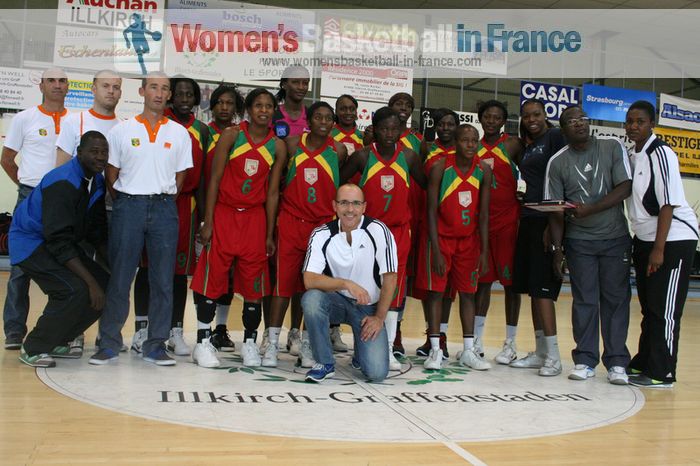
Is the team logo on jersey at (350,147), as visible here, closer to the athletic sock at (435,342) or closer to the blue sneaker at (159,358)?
the athletic sock at (435,342)

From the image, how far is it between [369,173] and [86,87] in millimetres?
6314

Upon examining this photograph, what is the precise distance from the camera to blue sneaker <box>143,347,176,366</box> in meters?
3.90

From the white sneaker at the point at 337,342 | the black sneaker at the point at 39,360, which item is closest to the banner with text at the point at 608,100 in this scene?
the white sneaker at the point at 337,342

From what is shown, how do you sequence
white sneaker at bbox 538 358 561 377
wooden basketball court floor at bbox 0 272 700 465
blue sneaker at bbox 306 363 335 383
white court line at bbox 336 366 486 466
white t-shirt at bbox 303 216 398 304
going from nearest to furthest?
wooden basketball court floor at bbox 0 272 700 465 → white court line at bbox 336 366 486 466 → blue sneaker at bbox 306 363 335 383 → white t-shirt at bbox 303 216 398 304 → white sneaker at bbox 538 358 561 377

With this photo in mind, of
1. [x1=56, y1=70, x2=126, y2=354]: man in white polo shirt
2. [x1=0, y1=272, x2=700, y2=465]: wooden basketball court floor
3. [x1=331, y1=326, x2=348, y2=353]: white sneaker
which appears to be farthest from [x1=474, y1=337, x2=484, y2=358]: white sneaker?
[x1=56, y1=70, x2=126, y2=354]: man in white polo shirt

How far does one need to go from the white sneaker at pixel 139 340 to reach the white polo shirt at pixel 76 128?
110cm

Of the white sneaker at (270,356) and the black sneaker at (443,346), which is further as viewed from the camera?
the black sneaker at (443,346)

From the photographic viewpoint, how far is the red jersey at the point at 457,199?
429cm

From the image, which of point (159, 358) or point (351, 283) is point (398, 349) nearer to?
point (351, 283)

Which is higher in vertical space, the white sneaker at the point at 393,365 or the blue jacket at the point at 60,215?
the blue jacket at the point at 60,215

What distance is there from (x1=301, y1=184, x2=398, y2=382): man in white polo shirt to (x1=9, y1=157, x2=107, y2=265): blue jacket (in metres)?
1.24

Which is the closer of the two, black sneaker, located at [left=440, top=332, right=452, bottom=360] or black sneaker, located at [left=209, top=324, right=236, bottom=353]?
black sneaker, located at [left=440, top=332, right=452, bottom=360]

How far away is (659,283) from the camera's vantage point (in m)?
3.91

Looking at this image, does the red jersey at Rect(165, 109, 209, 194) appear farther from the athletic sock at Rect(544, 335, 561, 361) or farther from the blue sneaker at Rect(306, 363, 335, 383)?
the athletic sock at Rect(544, 335, 561, 361)
